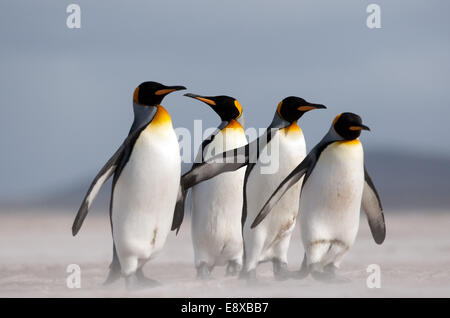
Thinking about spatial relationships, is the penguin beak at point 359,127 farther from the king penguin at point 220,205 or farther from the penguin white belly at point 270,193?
the king penguin at point 220,205

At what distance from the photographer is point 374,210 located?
254 inches

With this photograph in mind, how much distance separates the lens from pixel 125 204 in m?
5.55

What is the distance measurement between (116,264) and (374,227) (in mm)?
2258

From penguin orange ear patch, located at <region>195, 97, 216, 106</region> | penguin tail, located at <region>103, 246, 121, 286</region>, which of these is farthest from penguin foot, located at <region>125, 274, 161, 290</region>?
penguin orange ear patch, located at <region>195, 97, 216, 106</region>

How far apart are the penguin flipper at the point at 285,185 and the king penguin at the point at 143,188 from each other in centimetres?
68

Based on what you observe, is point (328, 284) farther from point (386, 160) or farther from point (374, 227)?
point (386, 160)

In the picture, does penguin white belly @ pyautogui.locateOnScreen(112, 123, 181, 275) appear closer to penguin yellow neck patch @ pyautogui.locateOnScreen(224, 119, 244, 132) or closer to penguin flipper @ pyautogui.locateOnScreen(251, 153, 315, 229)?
penguin flipper @ pyautogui.locateOnScreen(251, 153, 315, 229)

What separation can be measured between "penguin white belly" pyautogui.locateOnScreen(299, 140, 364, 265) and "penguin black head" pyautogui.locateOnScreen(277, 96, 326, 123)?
413mm

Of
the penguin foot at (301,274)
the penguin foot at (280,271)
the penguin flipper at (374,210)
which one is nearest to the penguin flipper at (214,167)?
the penguin foot at (280,271)

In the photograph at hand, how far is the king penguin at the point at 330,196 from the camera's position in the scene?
5.80m

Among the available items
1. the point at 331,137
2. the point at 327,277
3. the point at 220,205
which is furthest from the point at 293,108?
the point at 327,277

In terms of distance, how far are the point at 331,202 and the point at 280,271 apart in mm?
794

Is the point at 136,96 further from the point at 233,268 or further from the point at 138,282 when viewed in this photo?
the point at 233,268

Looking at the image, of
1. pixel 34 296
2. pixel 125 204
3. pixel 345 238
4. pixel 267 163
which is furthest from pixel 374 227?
pixel 34 296
